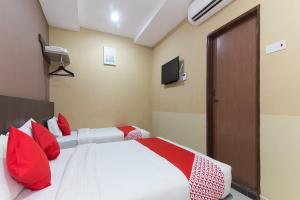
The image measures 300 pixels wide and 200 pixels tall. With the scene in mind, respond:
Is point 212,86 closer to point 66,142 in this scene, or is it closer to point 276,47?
point 276,47

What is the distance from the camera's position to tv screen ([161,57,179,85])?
126 inches

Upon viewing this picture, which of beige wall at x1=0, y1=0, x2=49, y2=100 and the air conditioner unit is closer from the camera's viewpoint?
beige wall at x1=0, y1=0, x2=49, y2=100

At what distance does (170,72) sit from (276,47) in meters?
2.02

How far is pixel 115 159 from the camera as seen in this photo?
142 cm

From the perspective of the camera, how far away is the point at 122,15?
3.13 m

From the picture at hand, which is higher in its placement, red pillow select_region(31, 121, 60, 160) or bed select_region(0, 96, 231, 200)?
red pillow select_region(31, 121, 60, 160)

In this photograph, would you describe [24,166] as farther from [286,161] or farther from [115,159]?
[286,161]

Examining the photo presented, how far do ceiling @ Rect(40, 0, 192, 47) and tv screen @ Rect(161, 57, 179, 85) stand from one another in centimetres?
79

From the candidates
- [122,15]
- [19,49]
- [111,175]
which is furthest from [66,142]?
[122,15]

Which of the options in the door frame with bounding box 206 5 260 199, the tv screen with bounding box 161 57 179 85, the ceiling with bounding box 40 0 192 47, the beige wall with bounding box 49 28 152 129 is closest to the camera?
the door frame with bounding box 206 5 260 199

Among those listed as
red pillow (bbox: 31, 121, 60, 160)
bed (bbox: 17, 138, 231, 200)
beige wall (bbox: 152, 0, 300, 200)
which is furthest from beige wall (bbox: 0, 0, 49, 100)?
beige wall (bbox: 152, 0, 300, 200)

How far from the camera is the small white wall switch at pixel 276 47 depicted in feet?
5.01

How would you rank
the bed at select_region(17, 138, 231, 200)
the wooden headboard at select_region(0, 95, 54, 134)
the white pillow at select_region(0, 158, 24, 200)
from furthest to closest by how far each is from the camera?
the wooden headboard at select_region(0, 95, 54, 134) < the bed at select_region(17, 138, 231, 200) < the white pillow at select_region(0, 158, 24, 200)

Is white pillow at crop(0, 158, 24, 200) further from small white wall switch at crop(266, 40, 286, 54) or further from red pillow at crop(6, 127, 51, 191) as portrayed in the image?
small white wall switch at crop(266, 40, 286, 54)
